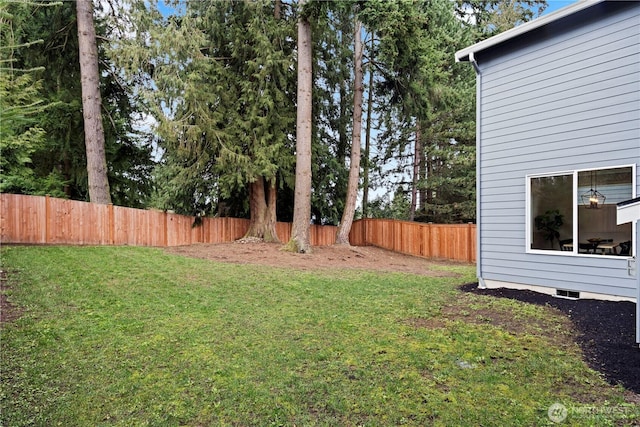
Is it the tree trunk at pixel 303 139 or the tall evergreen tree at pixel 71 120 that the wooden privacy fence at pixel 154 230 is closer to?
the tall evergreen tree at pixel 71 120

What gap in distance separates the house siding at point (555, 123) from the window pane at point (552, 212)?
0.16m

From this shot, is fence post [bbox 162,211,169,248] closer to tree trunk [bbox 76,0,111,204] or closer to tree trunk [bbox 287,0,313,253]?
tree trunk [bbox 76,0,111,204]

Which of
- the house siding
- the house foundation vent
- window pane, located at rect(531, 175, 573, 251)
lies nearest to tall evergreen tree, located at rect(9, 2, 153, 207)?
the house siding

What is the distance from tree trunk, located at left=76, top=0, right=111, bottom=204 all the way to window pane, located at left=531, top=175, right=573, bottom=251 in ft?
34.2

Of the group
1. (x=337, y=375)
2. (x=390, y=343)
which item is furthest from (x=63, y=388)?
(x=390, y=343)

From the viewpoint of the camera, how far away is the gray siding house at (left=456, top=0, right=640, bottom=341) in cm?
511

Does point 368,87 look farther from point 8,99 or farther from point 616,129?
point 8,99

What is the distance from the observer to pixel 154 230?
11.3 meters

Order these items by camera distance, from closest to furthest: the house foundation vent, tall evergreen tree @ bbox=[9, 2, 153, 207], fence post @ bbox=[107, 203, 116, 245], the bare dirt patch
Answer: the house foundation vent
the bare dirt patch
fence post @ bbox=[107, 203, 116, 245]
tall evergreen tree @ bbox=[9, 2, 153, 207]

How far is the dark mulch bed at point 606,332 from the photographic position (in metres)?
3.12

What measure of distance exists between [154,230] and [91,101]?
13.0ft

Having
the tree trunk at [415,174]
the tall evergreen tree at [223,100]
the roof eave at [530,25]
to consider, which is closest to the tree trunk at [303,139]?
the tall evergreen tree at [223,100]

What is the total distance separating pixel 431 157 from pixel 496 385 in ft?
53.3

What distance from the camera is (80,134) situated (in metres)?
12.5
